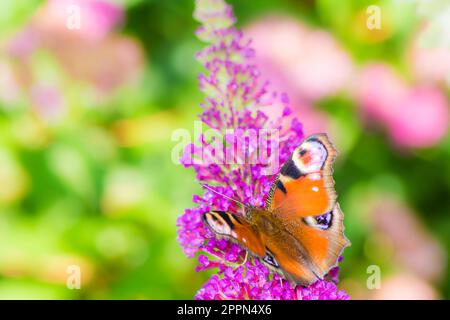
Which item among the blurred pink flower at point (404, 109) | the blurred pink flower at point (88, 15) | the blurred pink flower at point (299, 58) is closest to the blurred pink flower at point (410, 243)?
the blurred pink flower at point (404, 109)

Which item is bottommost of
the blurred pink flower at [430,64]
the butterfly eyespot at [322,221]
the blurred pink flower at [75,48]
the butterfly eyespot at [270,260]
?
the butterfly eyespot at [270,260]

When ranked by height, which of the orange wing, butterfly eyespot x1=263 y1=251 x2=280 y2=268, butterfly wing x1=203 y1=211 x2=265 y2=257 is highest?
the orange wing

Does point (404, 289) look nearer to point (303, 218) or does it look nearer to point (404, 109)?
point (404, 109)

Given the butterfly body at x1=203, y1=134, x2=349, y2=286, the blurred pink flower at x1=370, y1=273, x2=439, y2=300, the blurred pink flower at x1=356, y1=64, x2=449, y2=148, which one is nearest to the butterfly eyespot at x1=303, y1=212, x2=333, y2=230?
the butterfly body at x1=203, y1=134, x2=349, y2=286

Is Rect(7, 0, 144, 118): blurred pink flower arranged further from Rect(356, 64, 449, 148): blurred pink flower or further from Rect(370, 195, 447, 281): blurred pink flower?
Rect(370, 195, 447, 281): blurred pink flower

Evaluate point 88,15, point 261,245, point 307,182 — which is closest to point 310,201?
point 307,182

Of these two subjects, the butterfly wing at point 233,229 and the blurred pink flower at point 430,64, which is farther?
the blurred pink flower at point 430,64

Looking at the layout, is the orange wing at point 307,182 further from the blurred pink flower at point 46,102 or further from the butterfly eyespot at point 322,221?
the blurred pink flower at point 46,102
